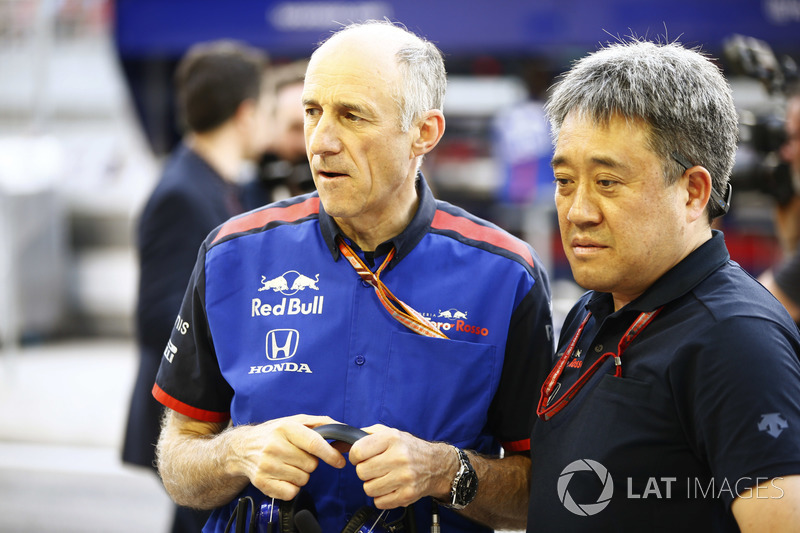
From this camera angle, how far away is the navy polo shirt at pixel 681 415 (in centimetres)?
123

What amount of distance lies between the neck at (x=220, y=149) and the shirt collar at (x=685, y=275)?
7.17ft

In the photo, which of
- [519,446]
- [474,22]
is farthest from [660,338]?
[474,22]

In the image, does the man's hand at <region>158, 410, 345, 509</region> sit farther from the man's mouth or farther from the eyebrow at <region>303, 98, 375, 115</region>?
the eyebrow at <region>303, 98, 375, 115</region>

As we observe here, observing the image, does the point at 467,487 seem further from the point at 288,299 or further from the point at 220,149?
the point at 220,149

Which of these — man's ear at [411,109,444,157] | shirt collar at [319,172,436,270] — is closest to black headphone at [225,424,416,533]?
shirt collar at [319,172,436,270]

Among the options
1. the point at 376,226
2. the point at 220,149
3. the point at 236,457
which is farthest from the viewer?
the point at 220,149

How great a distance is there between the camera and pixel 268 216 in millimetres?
1900

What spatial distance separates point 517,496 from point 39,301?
291 inches

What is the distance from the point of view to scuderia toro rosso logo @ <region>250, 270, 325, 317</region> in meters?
1.77

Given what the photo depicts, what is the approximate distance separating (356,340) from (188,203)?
4.90 ft

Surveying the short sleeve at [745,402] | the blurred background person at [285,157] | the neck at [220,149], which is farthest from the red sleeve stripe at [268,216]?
the blurred background person at [285,157]

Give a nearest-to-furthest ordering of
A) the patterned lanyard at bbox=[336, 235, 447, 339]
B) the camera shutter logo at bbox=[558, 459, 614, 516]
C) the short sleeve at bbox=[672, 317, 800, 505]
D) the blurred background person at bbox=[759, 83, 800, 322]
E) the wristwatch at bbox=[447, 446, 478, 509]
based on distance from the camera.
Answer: the short sleeve at bbox=[672, 317, 800, 505], the camera shutter logo at bbox=[558, 459, 614, 516], the wristwatch at bbox=[447, 446, 478, 509], the patterned lanyard at bbox=[336, 235, 447, 339], the blurred background person at bbox=[759, 83, 800, 322]

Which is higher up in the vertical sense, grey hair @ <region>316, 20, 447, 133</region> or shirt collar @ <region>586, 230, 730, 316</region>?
grey hair @ <region>316, 20, 447, 133</region>

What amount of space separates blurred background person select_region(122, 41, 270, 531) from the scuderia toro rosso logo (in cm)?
108
